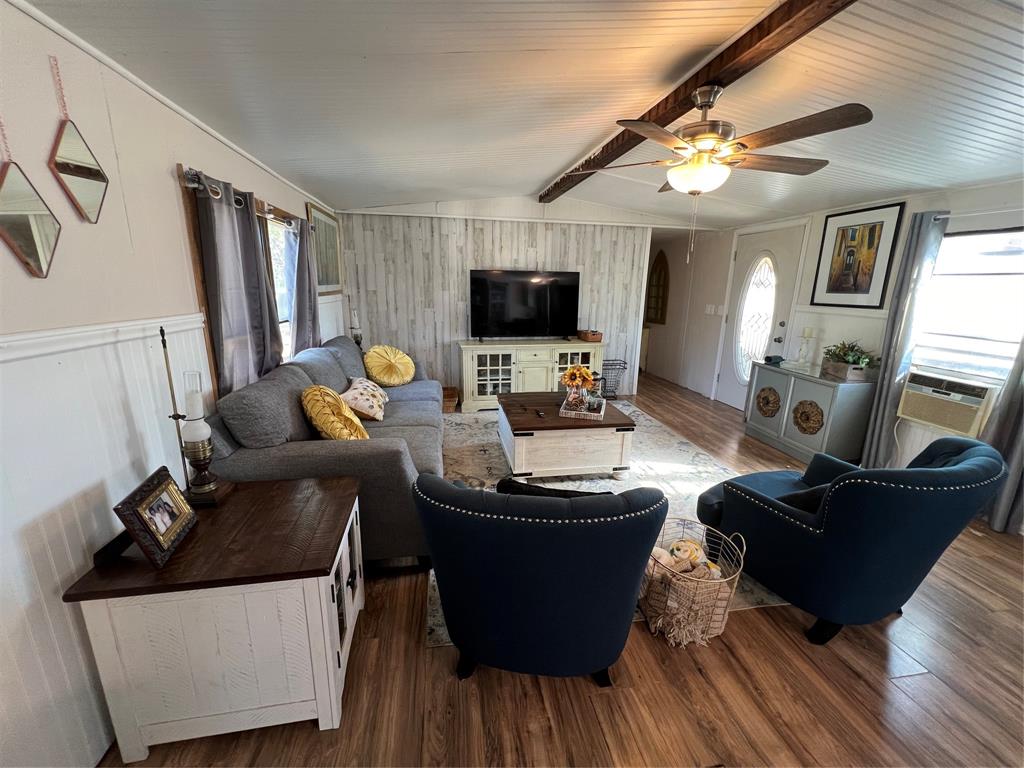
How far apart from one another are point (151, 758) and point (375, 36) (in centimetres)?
245

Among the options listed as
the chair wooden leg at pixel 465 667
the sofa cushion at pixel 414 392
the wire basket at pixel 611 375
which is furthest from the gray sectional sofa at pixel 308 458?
the wire basket at pixel 611 375

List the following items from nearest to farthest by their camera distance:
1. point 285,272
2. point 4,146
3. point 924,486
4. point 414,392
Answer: point 4,146 → point 924,486 → point 285,272 → point 414,392

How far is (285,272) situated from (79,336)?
206 centimetres

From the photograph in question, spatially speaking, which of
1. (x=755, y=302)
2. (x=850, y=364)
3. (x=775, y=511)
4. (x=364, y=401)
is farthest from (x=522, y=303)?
(x=775, y=511)

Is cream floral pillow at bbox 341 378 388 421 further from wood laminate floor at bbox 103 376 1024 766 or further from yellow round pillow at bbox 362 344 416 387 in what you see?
wood laminate floor at bbox 103 376 1024 766

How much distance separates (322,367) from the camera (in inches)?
114

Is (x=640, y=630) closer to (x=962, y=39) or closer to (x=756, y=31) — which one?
(x=756, y=31)

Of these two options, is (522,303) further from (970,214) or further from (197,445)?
(197,445)

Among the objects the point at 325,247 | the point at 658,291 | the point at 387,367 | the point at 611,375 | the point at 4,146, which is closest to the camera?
the point at 4,146

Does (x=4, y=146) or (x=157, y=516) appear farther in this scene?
(x=157, y=516)

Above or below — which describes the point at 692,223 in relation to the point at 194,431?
above

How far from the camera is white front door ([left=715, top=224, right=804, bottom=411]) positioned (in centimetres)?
439

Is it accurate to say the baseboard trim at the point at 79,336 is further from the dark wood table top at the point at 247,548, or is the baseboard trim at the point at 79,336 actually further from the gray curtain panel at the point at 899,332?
the gray curtain panel at the point at 899,332

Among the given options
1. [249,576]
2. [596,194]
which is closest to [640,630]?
[249,576]
